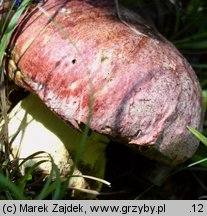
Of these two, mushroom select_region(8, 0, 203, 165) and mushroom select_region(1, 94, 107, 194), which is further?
mushroom select_region(1, 94, 107, 194)

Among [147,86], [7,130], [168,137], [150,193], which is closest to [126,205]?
[168,137]

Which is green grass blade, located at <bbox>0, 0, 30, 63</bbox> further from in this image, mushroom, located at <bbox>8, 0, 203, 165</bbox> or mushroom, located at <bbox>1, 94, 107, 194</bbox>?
mushroom, located at <bbox>1, 94, 107, 194</bbox>

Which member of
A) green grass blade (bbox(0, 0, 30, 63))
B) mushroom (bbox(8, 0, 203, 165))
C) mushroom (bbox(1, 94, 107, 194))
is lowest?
mushroom (bbox(1, 94, 107, 194))

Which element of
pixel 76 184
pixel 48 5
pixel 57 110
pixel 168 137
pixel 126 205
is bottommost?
pixel 76 184

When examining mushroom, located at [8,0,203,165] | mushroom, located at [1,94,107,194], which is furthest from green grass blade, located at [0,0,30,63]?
mushroom, located at [1,94,107,194]

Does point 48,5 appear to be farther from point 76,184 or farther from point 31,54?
point 76,184

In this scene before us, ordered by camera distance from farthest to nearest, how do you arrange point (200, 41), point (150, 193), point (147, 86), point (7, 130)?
point (200, 41) < point (150, 193) < point (7, 130) < point (147, 86)

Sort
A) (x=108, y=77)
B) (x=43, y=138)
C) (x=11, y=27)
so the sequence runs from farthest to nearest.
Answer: (x=43, y=138)
(x=11, y=27)
(x=108, y=77)

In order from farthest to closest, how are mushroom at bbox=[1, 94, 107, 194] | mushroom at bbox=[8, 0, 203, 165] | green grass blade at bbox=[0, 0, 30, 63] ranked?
mushroom at bbox=[1, 94, 107, 194] → green grass blade at bbox=[0, 0, 30, 63] → mushroom at bbox=[8, 0, 203, 165]

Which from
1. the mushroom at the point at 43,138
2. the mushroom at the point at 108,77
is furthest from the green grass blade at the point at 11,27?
the mushroom at the point at 43,138
